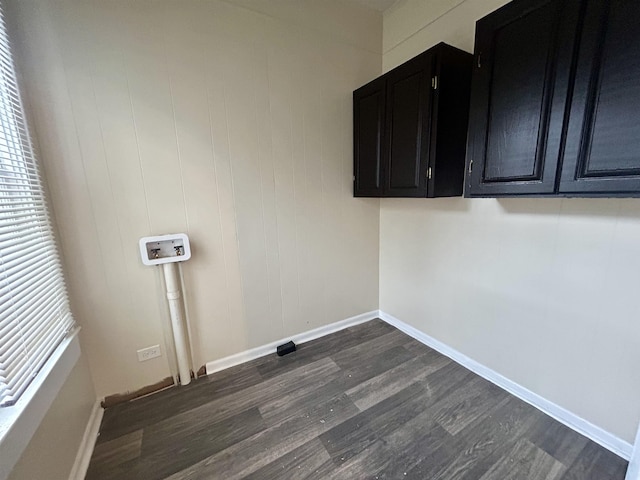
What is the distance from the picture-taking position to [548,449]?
133 cm

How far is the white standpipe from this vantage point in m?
1.70

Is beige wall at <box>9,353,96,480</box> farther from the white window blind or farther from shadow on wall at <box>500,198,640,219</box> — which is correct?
shadow on wall at <box>500,198,640,219</box>

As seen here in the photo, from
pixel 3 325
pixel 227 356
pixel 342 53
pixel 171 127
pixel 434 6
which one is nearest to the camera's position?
pixel 3 325

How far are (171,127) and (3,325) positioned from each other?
1.28 meters

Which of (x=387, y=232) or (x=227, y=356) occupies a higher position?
(x=387, y=232)

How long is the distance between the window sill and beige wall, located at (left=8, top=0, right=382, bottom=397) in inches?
15.8

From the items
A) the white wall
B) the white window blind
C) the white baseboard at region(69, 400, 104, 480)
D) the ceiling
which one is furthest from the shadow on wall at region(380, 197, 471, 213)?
the white baseboard at region(69, 400, 104, 480)

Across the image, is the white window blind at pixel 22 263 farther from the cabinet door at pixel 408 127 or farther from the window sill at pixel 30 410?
the cabinet door at pixel 408 127

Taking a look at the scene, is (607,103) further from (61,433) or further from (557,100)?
(61,433)

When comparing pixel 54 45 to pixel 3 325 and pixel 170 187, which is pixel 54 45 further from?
pixel 3 325

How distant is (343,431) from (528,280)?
142 cm

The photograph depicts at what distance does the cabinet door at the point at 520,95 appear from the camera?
1.13m

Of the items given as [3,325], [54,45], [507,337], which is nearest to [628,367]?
Result: [507,337]

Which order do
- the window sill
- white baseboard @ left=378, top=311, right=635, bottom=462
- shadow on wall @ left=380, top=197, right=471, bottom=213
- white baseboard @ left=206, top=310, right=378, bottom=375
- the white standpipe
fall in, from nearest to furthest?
the window sill
white baseboard @ left=378, top=311, right=635, bottom=462
the white standpipe
shadow on wall @ left=380, top=197, right=471, bottom=213
white baseboard @ left=206, top=310, right=378, bottom=375
